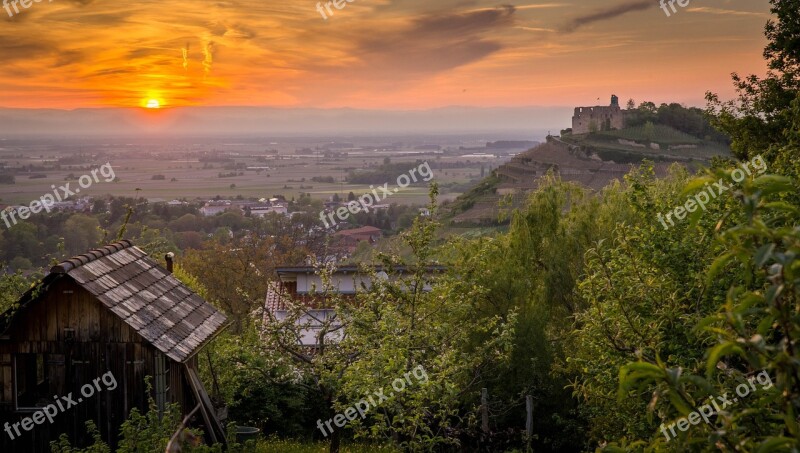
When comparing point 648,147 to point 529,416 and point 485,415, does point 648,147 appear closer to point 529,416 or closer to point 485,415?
point 529,416

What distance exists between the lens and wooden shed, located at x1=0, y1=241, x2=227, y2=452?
13031 mm

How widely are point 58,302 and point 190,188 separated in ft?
285

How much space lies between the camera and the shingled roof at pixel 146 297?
12977 millimetres

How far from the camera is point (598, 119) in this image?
11694 cm

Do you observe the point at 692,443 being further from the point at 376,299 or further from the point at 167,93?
the point at 167,93

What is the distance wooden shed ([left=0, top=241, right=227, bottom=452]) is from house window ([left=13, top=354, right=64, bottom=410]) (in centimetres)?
2

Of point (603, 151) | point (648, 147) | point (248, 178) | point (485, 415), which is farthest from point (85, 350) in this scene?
point (648, 147)

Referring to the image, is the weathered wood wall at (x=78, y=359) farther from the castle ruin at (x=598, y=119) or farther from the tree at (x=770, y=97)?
the castle ruin at (x=598, y=119)

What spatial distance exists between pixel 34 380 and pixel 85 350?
2693mm

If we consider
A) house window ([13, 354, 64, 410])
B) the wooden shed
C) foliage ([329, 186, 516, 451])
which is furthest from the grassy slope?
the wooden shed

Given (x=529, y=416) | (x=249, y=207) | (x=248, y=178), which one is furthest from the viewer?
(x=248, y=178)

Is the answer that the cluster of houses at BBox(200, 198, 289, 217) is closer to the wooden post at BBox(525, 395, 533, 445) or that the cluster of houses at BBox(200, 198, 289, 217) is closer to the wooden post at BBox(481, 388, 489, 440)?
the wooden post at BBox(481, 388, 489, 440)

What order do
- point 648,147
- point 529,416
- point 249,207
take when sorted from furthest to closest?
point 648,147
point 249,207
point 529,416

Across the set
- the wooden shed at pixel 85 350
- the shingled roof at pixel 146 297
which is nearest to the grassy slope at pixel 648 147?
the shingled roof at pixel 146 297
